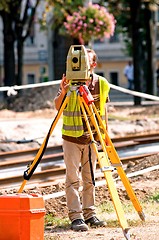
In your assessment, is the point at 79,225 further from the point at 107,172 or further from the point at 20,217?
the point at 20,217

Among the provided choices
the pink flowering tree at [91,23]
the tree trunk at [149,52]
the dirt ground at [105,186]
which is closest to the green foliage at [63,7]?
the tree trunk at [149,52]

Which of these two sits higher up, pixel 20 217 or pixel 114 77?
pixel 20 217

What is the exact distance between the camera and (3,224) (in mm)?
7699

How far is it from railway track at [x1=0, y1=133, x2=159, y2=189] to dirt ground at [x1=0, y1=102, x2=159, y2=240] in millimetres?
1149

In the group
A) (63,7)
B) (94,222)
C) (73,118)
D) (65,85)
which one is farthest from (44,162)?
(63,7)

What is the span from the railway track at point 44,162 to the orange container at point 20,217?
4.50 meters

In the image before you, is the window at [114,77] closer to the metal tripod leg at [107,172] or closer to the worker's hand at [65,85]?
the worker's hand at [65,85]

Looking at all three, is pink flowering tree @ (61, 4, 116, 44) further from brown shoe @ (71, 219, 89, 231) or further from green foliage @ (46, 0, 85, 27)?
brown shoe @ (71, 219, 89, 231)

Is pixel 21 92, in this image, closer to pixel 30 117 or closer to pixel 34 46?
pixel 30 117

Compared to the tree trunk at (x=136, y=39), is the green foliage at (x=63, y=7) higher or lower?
higher

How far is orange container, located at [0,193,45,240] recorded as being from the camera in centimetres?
762

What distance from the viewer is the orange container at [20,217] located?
25.0 ft

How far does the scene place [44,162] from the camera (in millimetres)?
15797

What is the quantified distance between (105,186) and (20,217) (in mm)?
3764
